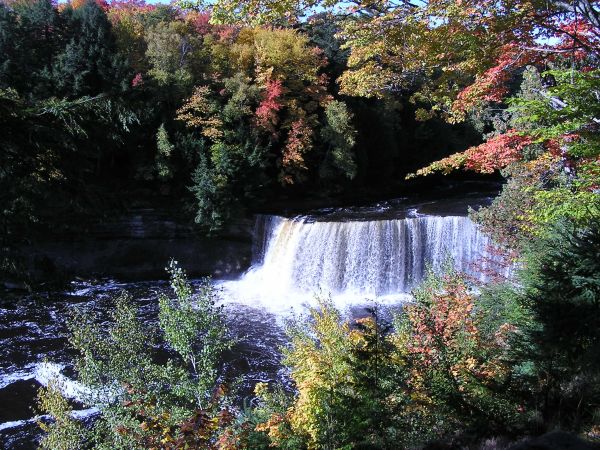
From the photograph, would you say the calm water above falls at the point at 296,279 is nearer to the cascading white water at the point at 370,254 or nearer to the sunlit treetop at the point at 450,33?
the cascading white water at the point at 370,254

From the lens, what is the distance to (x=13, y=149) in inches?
177

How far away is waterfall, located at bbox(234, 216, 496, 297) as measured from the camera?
17594mm

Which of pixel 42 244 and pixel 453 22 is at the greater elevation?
pixel 453 22

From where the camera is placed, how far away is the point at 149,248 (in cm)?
2105

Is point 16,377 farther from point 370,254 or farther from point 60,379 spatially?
point 370,254

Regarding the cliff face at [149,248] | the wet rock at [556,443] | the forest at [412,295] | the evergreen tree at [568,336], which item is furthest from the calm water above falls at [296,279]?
the wet rock at [556,443]

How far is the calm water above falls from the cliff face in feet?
2.51

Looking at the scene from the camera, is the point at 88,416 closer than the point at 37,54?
Yes

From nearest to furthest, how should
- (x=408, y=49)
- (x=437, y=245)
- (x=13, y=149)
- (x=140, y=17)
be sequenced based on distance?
(x=13, y=149)
(x=408, y=49)
(x=437, y=245)
(x=140, y=17)

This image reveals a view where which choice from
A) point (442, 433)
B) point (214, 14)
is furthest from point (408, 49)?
point (442, 433)

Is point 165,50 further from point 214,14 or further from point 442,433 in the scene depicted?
point 442,433

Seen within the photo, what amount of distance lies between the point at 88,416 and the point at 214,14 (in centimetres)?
910

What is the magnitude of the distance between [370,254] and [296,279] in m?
3.19

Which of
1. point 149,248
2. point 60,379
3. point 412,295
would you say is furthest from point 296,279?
point 412,295
